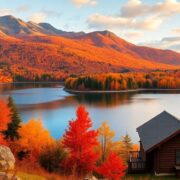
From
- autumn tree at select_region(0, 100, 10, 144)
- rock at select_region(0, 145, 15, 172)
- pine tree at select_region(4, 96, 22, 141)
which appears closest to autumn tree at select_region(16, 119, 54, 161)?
pine tree at select_region(4, 96, 22, 141)

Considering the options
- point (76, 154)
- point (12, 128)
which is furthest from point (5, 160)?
point (12, 128)

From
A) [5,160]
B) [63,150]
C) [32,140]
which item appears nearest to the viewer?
[5,160]

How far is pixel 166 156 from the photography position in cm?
2780

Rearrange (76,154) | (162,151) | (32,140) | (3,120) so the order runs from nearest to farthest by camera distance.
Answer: (162,151) → (76,154) → (3,120) → (32,140)

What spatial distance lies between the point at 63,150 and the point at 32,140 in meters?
10.2

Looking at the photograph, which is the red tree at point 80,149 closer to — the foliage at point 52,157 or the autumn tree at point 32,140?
the foliage at point 52,157

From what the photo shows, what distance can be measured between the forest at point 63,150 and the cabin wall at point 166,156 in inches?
127

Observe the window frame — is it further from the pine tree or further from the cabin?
the pine tree

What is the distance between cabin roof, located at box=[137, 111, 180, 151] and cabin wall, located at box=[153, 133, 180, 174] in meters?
0.76

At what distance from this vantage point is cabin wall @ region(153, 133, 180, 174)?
27.7 meters

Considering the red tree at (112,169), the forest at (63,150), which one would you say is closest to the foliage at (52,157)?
the forest at (63,150)

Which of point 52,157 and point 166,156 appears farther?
point 52,157

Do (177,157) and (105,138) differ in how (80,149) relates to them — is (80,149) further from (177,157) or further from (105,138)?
(105,138)

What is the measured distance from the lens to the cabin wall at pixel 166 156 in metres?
27.7
